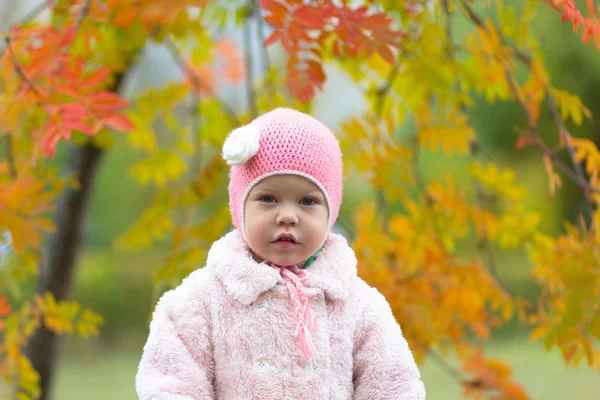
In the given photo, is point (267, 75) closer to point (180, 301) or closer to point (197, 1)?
point (197, 1)

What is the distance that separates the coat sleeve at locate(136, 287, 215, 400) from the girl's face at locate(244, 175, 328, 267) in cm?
15

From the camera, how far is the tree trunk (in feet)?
8.71

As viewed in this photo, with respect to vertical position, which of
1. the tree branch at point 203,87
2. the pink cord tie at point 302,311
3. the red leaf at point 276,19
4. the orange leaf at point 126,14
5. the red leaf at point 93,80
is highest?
the tree branch at point 203,87

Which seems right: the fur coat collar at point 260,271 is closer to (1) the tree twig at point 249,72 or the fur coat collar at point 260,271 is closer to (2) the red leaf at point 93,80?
(2) the red leaf at point 93,80

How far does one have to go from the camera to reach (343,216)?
5.96m

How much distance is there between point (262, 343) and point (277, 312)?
2.2 inches

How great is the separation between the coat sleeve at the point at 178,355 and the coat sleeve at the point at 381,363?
0.82 feet

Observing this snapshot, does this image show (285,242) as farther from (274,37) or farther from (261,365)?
(274,37)

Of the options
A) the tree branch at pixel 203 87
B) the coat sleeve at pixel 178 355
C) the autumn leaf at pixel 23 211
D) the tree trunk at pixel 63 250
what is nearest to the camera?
the coat sleeve at pixel 178 355

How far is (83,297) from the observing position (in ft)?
18.5

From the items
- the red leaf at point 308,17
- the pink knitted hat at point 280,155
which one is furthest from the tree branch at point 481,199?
the pink knitted hat at point 280,155

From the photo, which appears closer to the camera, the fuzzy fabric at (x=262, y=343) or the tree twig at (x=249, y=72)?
the fuzzy fabric at (x=262, y=343)

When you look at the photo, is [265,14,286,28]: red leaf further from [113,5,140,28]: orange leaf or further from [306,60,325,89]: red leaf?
[113,5,140,28]: orange leaf

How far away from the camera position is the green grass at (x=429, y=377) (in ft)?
17.1
